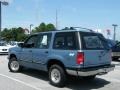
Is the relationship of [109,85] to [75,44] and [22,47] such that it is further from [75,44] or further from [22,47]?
[22,47]

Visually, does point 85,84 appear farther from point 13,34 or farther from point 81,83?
A: point 13,34

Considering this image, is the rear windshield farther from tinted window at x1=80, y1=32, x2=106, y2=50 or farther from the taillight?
the taillight

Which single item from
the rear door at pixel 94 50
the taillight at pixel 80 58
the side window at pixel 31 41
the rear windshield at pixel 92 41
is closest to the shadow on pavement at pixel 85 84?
the rear door at pixel 94 50

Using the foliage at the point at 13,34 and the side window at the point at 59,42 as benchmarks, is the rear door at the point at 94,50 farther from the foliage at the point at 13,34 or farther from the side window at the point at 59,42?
the foliage at the point at 13,34

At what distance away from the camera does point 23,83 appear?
10133mm

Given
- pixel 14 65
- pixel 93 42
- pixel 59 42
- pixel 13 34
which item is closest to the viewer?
pixel 93 42

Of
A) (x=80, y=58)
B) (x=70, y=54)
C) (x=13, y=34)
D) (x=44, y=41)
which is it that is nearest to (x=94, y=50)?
(x=80, y=58)

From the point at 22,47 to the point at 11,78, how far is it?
156cm

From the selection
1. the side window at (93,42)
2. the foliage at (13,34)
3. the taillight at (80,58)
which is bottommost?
the taillight at (80,58)

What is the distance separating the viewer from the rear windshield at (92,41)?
9.25 meters

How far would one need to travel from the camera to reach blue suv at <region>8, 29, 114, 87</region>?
902 cm

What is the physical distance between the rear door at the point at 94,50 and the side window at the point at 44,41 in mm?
1610

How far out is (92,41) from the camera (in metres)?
9.65

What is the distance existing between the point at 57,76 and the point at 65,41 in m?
1.28
